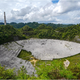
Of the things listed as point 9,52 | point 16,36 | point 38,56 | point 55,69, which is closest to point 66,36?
point 38,56

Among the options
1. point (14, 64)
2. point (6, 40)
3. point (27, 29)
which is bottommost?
point (14, 64)

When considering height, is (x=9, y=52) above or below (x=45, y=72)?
below

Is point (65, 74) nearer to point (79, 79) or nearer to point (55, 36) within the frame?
point (79, 79)

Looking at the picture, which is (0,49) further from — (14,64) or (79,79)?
(79,79)

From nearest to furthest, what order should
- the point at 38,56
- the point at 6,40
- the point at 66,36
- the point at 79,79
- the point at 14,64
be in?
the point at 79,79 → the point at 14,64 → the point at 38,56 → the point at 6,40 → the point at 66,36

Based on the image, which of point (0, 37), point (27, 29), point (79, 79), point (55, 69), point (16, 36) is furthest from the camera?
point (27, 29)

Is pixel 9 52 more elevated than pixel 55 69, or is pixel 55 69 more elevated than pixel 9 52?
pixel 55 69

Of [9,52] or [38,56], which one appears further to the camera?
[9,52]

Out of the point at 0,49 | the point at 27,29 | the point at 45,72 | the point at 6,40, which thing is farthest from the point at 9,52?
the point at 27,29

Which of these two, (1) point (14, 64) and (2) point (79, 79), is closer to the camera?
(2) point (79, 79)
